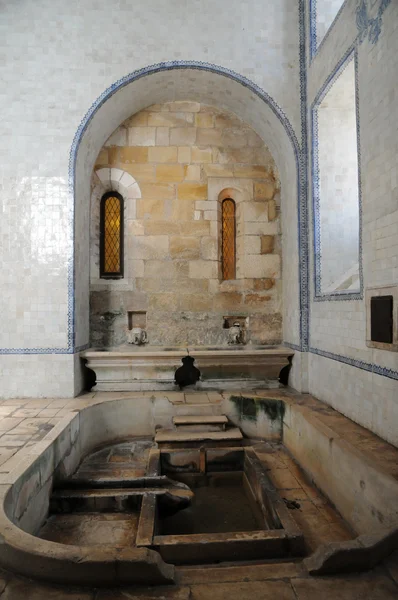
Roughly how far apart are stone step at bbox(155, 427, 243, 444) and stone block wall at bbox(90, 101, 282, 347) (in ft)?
5.74

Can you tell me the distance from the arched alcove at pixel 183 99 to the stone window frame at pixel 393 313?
6.09 ft

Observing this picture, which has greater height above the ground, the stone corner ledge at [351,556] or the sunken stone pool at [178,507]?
the stone corner ledge at [351,556]

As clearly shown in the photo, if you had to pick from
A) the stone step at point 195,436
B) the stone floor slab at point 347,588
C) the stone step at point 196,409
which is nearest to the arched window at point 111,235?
the stone step at point 196,409

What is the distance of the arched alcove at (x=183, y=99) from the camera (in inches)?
220

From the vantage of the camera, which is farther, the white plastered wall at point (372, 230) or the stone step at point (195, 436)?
the stone step at point (195, 436)

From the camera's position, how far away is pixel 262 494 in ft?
12.4

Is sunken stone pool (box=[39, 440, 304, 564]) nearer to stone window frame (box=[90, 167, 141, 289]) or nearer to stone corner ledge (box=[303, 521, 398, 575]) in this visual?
stone corner ledge (box=[303, 521, 398, 575])

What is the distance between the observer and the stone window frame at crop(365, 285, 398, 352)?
339 centimetres

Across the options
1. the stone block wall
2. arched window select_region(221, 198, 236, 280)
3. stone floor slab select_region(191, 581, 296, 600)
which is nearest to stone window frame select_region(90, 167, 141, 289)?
the stone block wall

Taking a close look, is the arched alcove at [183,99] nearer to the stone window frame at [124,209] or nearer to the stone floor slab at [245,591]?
the stone window frame at [124,209]

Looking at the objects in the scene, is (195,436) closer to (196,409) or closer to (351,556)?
(196,409)

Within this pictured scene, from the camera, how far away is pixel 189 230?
6.50 m

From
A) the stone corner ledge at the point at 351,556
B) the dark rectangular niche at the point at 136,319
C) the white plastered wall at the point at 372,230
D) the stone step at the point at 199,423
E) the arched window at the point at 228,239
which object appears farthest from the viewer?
the arched window at the point at 228,239

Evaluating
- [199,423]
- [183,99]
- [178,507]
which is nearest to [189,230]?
[183,99]
